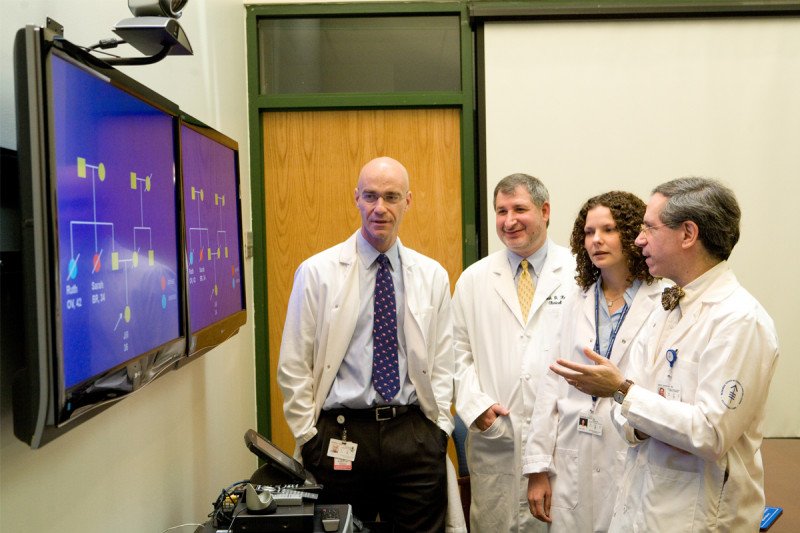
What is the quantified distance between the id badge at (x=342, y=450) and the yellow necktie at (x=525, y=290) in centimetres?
86

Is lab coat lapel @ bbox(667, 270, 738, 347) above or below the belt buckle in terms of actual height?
above

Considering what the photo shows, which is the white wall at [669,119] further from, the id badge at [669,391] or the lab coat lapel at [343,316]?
the id badge at [669,391]

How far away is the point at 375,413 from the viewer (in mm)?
2303

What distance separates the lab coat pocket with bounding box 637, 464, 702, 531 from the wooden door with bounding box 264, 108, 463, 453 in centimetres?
212

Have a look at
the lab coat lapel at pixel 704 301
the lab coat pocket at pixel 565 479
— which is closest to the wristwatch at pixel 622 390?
the lab coat lapel at pixel 704 301

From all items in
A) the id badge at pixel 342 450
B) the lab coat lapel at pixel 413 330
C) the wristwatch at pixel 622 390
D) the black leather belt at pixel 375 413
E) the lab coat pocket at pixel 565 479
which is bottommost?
the lab coat pocket at pixel 565 479

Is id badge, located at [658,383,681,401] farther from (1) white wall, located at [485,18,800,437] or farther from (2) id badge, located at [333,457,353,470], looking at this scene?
(1) white wall, located at [485,18,800,437]

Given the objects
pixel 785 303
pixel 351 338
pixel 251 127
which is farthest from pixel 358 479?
pixel 785 303

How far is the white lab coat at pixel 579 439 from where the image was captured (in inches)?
87.2

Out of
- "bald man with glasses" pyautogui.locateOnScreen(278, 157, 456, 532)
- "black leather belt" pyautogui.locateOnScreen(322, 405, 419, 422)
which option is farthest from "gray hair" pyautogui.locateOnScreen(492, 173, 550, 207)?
"black leather belt" pyautogui.locateOnScreen(322, 405, 419, 422)

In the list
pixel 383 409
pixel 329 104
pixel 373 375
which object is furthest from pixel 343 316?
pixel 329 104

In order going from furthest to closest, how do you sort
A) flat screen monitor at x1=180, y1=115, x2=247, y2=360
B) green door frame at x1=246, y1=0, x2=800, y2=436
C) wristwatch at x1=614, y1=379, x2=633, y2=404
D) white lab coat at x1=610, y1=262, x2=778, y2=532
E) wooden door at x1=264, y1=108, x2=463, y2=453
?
wooden door at x1=264, y1=108, x2=463, y2=453 → green door frame at x1=246, y1=0, x2=800, y2=436 → flat screen monitor at x1=180, y1=115, x2=247, y2=360 → wristwatch at x1=614, y1=379, x2=633, y2=404 → white lab coat at x1=610, y1=262, x2=778, y2=532

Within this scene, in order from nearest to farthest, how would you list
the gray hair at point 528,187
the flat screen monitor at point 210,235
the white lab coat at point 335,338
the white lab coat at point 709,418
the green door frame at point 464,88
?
the white lab coat at point 709,418
the flat screen monitor at point 210,235
the white lab coat at point 335,338
the gray hair at point 528,187
the green door frame at point 464,88

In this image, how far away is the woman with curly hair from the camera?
7.30 feet
